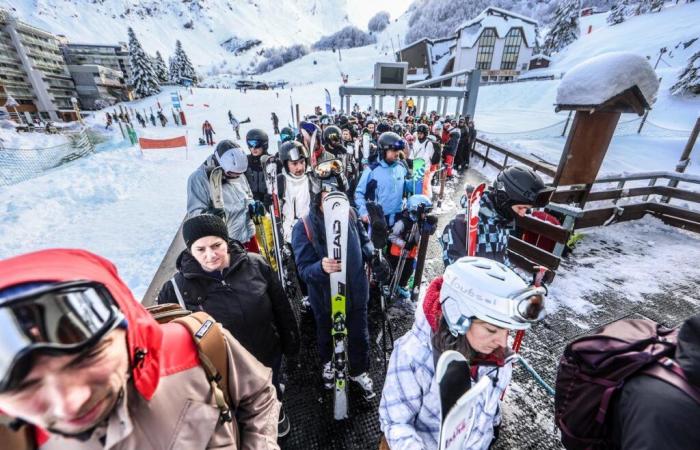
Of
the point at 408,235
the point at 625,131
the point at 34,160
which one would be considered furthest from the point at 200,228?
the point at 625,131

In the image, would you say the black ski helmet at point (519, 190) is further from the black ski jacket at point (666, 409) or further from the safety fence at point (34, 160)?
the safety fence at point (34, 160)

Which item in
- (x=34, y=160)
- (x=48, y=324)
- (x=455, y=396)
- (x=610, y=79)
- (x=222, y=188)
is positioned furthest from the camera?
(x=34, y=160)

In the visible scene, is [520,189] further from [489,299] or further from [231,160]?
[231,160]

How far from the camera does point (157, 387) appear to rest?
1.08 meters

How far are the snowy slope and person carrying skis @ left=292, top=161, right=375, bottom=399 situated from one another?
132m

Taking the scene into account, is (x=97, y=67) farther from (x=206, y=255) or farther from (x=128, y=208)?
(x=206, y=255)

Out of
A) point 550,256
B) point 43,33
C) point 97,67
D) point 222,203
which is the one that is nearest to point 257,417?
point 222,203

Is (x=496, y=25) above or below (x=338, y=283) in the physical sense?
above

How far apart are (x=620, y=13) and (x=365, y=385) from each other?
208 ft

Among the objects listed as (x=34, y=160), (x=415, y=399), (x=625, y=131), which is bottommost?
(x=34, y=160)

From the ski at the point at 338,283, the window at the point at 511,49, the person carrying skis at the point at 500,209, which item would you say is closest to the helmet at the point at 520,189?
the person carrying skis at the point at 500,209

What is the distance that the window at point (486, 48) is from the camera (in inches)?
1596

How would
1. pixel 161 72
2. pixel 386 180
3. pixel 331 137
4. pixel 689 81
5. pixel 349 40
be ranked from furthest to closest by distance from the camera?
pixel 349 40
pixel 161 72
pixel 689 81
pixel 331 137
pixel 386 180

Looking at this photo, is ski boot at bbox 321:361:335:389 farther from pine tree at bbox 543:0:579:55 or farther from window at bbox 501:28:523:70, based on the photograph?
pine tree at bbox 543:0:579:55
